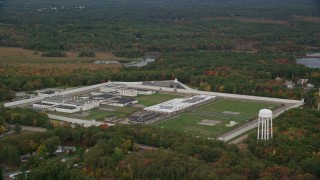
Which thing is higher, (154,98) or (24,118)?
(24,118)

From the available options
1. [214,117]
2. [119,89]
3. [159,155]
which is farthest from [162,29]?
[159,155]

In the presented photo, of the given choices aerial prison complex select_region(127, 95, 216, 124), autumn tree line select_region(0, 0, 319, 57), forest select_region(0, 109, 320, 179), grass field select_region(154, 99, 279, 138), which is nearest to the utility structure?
forest select_region(0, 109, 320, 179)

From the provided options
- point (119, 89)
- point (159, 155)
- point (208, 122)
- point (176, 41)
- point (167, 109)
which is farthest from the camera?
point (176, 41)

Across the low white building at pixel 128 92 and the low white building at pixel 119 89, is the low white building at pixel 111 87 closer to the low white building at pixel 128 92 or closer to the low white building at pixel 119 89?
the low white building at pixel 119 89

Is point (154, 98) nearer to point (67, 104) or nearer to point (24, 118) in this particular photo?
point (67, 104)

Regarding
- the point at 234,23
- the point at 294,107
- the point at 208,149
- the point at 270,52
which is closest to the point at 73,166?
the point at 208,149

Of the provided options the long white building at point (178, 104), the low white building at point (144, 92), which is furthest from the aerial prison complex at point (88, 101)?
the long white building at point (178, 104)
